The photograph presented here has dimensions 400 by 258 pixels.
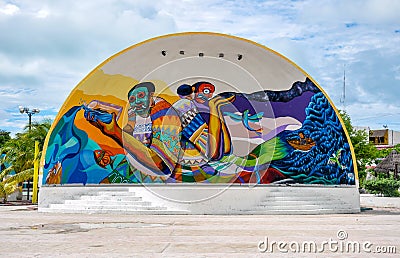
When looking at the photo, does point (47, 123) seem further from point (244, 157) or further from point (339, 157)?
point (339, 157)

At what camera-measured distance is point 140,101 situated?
22.7 metres

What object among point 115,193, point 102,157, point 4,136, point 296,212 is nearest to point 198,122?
point 102,157

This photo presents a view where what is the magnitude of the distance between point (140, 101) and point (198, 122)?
2835mm

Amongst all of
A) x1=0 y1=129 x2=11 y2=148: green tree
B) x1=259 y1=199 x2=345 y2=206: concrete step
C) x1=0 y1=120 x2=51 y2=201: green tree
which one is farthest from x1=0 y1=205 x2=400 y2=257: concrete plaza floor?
x1=0 y1=129 x2=11 y2=148: green tree

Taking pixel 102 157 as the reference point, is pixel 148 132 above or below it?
above

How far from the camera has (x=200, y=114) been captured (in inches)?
913

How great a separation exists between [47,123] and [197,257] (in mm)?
21781

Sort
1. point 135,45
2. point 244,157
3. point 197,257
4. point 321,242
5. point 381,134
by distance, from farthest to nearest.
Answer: point 381,134 < point 244,157 < point 135,45 < point 321,242 < point 197,257

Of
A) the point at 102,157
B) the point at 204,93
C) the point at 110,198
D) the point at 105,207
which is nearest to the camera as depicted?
the point at 105,207

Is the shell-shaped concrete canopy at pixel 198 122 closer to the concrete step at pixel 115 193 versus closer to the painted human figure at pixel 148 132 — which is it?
the painted human figure at pixel 148 132

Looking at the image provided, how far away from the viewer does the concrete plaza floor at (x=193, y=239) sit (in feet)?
26.2

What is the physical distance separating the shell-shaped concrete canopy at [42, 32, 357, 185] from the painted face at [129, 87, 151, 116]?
0.05 metres

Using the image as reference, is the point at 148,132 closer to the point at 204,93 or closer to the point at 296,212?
the point at 204,93

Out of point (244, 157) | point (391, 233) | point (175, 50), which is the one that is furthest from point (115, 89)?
point (391, 233)
